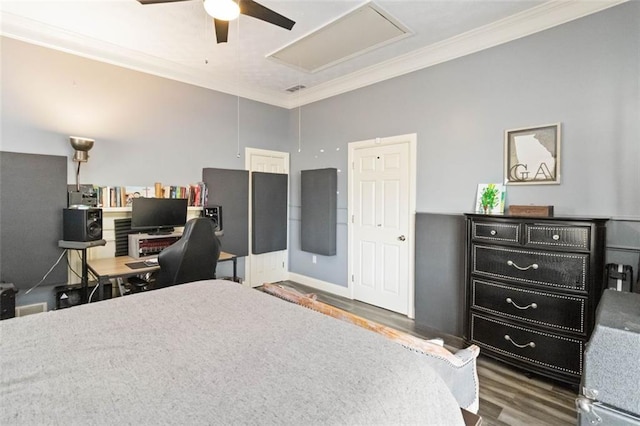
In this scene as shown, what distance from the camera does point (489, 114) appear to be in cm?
305

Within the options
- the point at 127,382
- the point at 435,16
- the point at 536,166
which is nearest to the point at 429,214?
the point at 536,166

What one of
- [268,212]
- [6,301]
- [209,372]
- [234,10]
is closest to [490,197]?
[234,10]

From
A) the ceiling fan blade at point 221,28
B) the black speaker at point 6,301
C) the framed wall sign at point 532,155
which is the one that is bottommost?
the black speaker at point 6,301

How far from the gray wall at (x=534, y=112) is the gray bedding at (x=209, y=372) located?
237 cm

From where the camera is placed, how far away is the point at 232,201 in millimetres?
4488

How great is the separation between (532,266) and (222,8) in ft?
9.54

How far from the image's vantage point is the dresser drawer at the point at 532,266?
2.23m

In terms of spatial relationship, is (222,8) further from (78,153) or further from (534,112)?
(534,112)

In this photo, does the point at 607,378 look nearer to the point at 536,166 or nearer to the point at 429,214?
the point at 536,166

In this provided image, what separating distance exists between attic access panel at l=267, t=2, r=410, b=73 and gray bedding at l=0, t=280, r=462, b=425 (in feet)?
8.63

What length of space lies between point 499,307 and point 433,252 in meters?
0.94

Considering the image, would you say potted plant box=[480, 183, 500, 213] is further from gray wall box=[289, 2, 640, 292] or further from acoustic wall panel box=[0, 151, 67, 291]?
acoustic wall panel box=[0, 151, 67, 291]

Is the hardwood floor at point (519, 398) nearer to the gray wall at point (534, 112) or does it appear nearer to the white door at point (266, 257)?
the gray wall at point (534, 112)

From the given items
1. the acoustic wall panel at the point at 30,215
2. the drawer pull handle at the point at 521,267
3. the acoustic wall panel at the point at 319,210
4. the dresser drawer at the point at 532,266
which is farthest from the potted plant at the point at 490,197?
the acoustic wall panel at the point at 30,215
